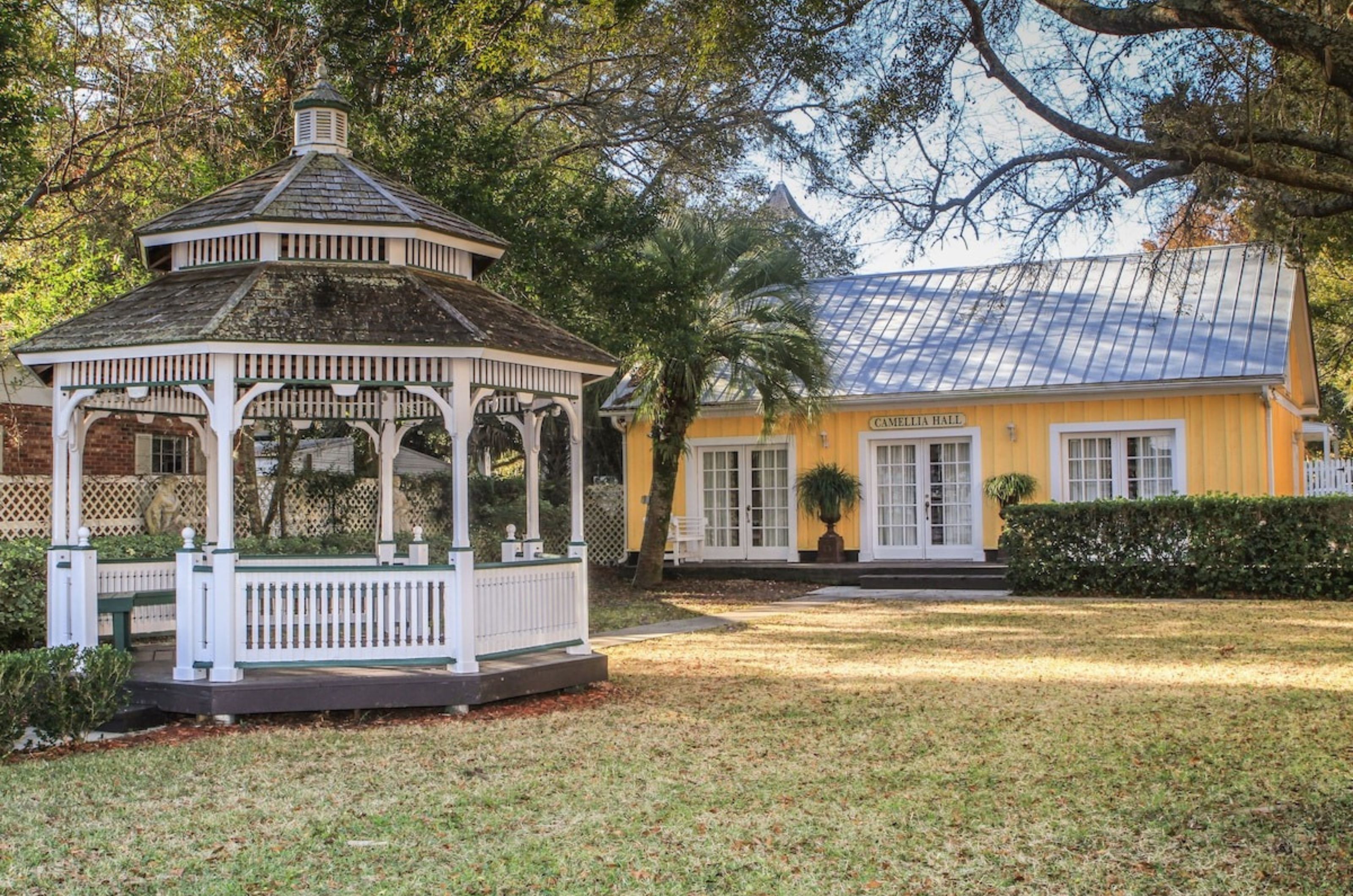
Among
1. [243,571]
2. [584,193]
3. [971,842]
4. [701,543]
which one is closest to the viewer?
[971,842]

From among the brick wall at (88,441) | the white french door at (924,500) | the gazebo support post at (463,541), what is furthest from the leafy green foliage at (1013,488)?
the brick wall at (88,441)

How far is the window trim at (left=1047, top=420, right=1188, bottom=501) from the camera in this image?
21.5 meters

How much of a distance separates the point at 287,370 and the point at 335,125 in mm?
3060

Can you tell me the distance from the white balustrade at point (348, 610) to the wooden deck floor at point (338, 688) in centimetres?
16

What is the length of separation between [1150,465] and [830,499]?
5.35 m

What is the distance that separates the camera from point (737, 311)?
811 inches

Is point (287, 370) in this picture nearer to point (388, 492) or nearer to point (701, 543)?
point (388, 492)

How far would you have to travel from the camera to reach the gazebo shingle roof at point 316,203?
10930 millimetres

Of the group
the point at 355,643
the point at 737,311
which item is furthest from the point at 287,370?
the point at 737,311

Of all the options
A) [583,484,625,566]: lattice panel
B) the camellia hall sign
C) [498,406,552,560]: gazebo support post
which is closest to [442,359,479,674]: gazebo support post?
[498,406,552,560]: gazebo support post

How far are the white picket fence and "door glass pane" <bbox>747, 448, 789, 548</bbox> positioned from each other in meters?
10.0

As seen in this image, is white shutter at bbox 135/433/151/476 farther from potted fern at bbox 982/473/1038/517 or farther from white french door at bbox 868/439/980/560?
potted fern at bbox 982/473/1038/517

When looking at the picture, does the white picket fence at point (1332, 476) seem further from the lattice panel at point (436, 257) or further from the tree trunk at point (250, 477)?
the lattice panel at point (436, 257)

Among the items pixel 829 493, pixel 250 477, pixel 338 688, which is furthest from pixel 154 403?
pixel 829 493
